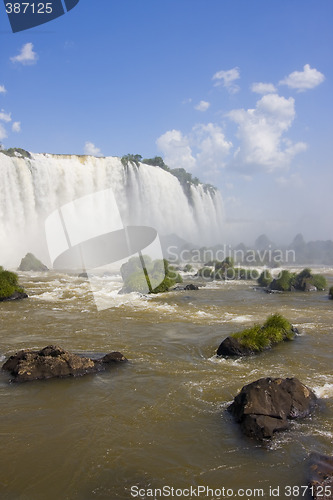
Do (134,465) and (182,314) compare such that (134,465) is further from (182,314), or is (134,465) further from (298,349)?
(182,314)

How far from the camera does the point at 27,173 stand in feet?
153

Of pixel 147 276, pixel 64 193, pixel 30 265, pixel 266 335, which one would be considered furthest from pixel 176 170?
pixel 266 335

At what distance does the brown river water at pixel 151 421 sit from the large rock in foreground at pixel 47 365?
30cm

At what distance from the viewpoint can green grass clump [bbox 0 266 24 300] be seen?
2209cm

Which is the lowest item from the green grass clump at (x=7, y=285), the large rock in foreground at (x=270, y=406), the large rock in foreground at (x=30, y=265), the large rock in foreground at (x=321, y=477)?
the large rock in foreground at (x=321, y=477)

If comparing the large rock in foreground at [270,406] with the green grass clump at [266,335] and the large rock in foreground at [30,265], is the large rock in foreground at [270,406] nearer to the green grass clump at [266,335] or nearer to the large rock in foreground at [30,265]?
the green grass clump at [266,335]

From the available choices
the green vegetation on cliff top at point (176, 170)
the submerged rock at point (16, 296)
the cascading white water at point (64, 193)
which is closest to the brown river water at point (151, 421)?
the submerged rock at point (16, 296)

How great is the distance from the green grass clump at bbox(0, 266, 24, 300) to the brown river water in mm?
6865

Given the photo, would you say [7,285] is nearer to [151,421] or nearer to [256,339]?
[256,339]

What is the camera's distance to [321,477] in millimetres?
5438

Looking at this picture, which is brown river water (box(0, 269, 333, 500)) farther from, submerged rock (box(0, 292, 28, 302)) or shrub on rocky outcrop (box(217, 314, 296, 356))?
submerged rock (box(0, 292, 28, 302))

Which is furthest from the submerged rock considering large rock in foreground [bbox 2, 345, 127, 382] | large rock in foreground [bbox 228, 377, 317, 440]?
large rock in foreground [bbox 228, 377, 317, 440]

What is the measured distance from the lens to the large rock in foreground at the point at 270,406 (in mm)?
6762

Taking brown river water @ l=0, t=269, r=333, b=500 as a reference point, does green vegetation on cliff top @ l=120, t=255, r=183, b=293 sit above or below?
above
